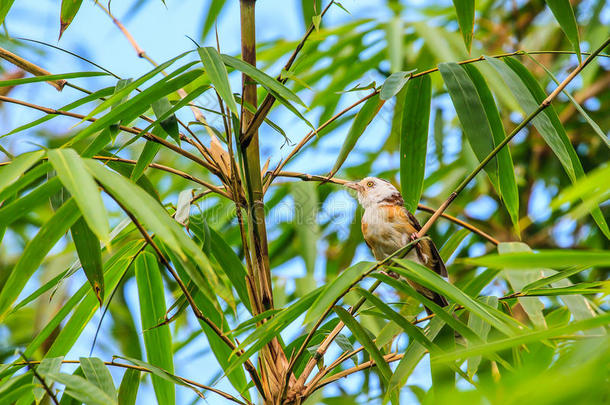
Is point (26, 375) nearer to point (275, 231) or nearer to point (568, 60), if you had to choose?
point (275, 231)

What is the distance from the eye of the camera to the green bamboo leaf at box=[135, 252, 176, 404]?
177 centimetres

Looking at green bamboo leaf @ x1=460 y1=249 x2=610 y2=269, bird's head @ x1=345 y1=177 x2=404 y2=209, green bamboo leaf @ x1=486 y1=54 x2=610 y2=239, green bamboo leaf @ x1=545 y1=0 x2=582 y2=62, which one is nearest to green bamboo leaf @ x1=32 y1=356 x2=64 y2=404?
green bamboo leaf @ x1=460 y1=249 x2=610 y2=269

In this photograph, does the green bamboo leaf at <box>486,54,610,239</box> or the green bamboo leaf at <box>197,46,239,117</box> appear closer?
the green bamboo leaf at <box>197,46,239,117</box>

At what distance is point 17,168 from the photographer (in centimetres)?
107

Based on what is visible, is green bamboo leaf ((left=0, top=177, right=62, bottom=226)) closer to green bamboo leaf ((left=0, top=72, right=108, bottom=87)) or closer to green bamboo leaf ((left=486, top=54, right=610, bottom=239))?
green bamboo leaf ((left=0, top=72, right=108, bottom=87))

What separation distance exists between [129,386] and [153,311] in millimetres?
228

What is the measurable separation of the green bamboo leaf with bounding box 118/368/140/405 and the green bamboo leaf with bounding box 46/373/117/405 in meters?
0.45

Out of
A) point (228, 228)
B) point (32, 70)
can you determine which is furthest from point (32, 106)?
point (228, 228)

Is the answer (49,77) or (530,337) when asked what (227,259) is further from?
(530,337)

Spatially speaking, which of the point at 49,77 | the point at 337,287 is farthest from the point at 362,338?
the point at 49,77

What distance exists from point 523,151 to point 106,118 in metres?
3.13

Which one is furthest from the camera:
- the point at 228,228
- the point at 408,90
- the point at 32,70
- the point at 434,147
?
the point at 434,147

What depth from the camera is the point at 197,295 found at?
1.83m

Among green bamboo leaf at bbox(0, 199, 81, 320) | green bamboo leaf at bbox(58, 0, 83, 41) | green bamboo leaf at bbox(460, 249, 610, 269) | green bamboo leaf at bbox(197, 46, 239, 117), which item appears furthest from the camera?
green bamboo leaf at bbox(58, 0, 83, 41)
